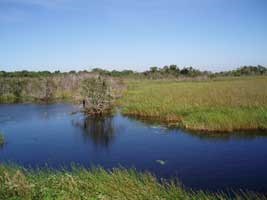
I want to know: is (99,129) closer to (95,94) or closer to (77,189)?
(95,94)

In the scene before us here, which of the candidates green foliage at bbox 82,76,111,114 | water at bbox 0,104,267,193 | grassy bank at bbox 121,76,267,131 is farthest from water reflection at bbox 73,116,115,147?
grassy bank at bbox 121,76,267,131

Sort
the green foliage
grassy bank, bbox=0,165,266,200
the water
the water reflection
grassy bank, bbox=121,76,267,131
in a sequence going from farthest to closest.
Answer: the green foliage → grassy bank, bbox=121,76,267,131 → the water reflection → the water → grassy bank, bbox=0,165,266,200

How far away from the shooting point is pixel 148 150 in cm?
1555

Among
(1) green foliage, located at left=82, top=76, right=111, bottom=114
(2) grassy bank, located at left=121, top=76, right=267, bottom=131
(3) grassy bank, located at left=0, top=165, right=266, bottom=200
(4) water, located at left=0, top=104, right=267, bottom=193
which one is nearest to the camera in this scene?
(3) grassy bank, located at left=0, top=165, right=266, bottom=200

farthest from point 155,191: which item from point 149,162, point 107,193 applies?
point 149,162

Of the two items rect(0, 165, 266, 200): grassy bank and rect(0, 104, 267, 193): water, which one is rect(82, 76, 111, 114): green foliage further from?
rect(0, 165, 266, 200): grassy bank

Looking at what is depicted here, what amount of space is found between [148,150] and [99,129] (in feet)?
21.0

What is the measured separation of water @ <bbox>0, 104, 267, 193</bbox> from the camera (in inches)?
471

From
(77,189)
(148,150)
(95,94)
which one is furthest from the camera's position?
(95,94)

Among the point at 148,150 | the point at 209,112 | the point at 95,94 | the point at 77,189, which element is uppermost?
the point at 95,94

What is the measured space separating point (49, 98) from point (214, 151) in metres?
30.0

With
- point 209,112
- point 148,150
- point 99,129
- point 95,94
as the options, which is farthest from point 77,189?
point 95,94

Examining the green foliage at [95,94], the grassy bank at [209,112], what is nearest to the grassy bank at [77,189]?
the grassy bank at [209,112]

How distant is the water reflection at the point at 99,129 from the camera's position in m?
18.4
